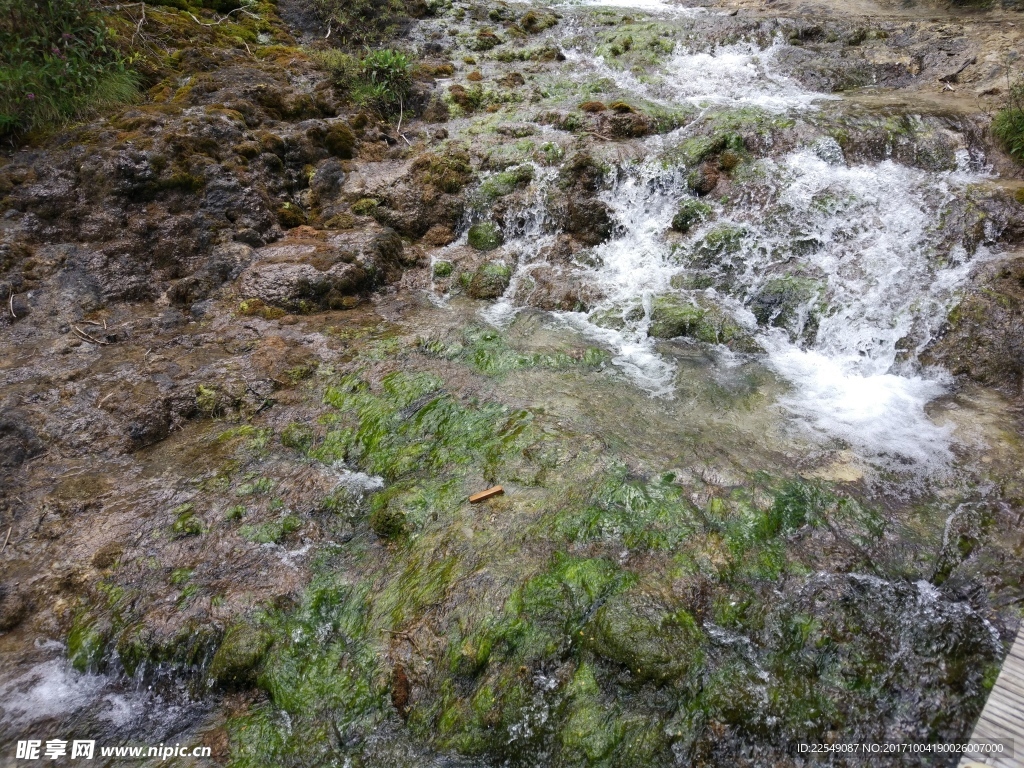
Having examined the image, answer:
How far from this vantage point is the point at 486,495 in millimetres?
4438

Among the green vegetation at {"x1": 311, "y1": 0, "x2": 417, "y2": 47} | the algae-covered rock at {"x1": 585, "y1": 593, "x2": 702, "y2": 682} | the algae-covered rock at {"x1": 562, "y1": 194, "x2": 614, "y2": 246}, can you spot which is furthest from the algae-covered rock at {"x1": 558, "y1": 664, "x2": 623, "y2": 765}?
the green vegetation at {"x1": 311, "y1": 0, "x2": 417, "y2": 47}

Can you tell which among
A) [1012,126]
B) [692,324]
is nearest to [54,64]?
[692,324]

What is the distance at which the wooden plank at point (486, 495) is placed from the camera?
14.5ft

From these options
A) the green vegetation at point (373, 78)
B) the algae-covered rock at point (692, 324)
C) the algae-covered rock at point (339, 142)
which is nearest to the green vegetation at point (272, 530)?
the algae-covered rock at point (692, 324)

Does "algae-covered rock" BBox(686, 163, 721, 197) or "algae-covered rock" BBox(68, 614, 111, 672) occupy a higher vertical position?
"algae-covered rock" BBox(686, 163, 721, 197)

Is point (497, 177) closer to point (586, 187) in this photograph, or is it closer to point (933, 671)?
point (586, 187)

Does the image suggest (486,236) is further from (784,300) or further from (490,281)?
(784,300)

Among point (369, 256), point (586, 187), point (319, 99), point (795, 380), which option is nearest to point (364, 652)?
point (795, 380)

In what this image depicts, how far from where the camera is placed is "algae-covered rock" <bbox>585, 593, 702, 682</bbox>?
328 cm

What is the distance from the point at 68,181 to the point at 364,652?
7.74 m

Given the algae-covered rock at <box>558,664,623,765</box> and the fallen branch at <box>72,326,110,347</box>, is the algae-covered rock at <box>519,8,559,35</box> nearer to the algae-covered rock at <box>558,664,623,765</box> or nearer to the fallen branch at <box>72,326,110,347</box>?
the fallen branch at <box>72,326,110,347</box>

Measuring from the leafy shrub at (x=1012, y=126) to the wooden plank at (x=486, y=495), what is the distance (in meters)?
8.84

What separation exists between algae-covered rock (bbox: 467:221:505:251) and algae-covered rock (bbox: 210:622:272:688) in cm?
647

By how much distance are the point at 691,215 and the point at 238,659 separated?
26.0ft
